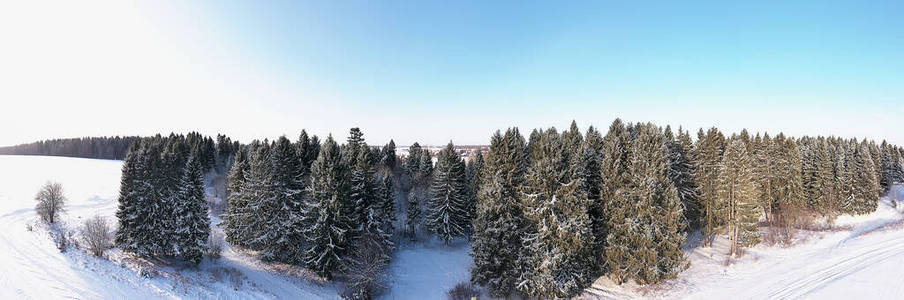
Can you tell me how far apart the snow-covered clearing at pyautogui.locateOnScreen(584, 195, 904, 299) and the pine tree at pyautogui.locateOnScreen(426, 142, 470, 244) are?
1872cm

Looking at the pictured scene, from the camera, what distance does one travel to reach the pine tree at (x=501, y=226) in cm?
2422

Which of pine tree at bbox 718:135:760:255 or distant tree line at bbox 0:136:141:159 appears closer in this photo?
pine tree at bbox 718:135:760:255

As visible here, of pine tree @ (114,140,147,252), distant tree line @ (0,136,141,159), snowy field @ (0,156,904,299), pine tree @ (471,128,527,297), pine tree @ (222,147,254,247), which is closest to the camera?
snowy field @ (0,156,904,299)

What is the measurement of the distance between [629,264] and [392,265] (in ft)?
74.1

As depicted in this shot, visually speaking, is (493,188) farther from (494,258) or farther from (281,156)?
(281,156)

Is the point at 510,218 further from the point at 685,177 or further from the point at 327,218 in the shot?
the point at 685,177

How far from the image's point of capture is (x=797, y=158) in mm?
41438

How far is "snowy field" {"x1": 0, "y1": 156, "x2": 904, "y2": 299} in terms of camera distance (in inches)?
667

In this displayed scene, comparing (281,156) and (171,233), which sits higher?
(281,156)

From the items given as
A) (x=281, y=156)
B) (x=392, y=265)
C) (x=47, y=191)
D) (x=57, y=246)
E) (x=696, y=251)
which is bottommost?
(x=392, y=265)

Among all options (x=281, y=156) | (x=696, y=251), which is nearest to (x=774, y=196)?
(x=696, y=251)

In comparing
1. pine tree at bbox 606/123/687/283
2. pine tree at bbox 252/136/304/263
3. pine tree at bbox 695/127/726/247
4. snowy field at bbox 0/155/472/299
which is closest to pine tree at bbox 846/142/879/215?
pine tree at bbox 695/127/726/247

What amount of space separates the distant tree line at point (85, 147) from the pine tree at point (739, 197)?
146494mm

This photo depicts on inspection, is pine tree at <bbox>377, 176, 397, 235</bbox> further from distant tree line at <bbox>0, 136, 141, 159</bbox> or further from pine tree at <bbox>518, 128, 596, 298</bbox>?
distant tree line at <bbox>0, 136, 141, 159</bbox>
